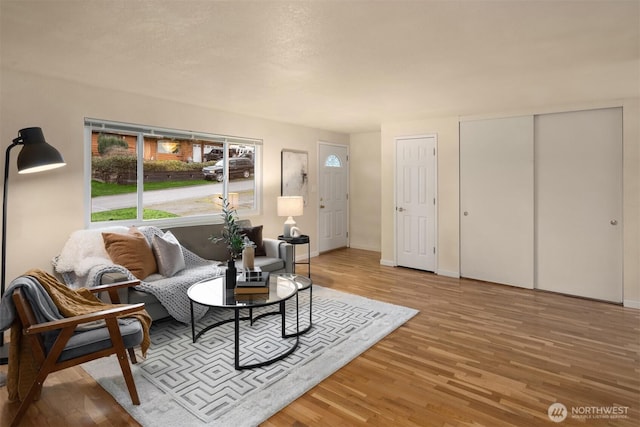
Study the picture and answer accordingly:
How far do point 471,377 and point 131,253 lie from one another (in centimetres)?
301

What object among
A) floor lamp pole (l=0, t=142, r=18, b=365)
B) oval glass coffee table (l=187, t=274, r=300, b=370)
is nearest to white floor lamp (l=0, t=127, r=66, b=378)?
floor lamp pole (l=0, t=142, r=18, b=365)

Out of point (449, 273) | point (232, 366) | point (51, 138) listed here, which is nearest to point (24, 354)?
point (232, 366)

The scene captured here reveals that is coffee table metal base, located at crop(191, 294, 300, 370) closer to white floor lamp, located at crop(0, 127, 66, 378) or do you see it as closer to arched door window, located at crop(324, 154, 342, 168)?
white floor lamp, located at crop(0, 127, 66, 378)

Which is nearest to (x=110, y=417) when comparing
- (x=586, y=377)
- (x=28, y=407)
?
(x=28, y=407)

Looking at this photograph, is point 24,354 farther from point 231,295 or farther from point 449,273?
point 449,273

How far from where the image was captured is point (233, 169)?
5.12 metres

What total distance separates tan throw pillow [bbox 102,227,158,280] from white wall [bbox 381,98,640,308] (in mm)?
3638

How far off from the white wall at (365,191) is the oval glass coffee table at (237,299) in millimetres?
3887

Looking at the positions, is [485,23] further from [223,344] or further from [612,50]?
[223,344]

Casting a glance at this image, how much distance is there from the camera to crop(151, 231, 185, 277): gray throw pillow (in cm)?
348

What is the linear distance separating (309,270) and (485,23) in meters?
Answer: 3.75

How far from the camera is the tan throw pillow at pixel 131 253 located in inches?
128

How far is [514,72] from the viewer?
3.10 meters

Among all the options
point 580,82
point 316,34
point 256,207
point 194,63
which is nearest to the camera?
point 316,34
